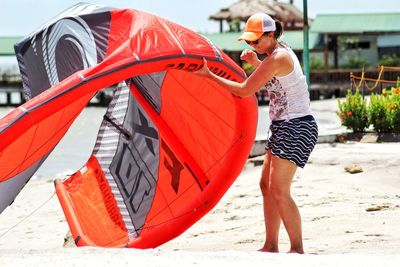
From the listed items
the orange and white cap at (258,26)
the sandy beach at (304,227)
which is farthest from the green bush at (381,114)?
the orange and white cap at (258,26)

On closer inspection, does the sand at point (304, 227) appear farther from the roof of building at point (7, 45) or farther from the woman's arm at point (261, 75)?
the roof of building at point (7, 45)

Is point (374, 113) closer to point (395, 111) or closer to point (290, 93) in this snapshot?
point (395, 111)

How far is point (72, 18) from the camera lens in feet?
28.0

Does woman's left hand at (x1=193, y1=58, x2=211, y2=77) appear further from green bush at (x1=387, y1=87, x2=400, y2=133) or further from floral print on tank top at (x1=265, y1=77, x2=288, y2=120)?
green bush at (x1=387, y1=87, x2=400, y2=133)

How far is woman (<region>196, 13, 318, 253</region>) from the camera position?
6457 mm

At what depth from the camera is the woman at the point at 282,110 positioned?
646cm

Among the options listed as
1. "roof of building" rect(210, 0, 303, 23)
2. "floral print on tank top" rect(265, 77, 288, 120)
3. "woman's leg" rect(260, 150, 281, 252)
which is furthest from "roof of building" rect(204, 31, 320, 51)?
"floral print on tank top" rect(265, 77, 288, 120)

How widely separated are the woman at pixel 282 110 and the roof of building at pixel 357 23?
52.0 metres

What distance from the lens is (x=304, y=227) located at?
874cm

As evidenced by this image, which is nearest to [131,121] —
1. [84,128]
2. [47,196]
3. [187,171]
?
[187,171]

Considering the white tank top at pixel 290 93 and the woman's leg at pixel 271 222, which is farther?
the woman's leg at pixel 271 222

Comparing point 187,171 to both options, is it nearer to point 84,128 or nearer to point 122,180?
point 122,180

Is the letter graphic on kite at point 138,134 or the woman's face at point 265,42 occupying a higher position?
the woman's face at point 265,42

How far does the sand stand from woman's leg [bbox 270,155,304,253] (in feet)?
0.58
